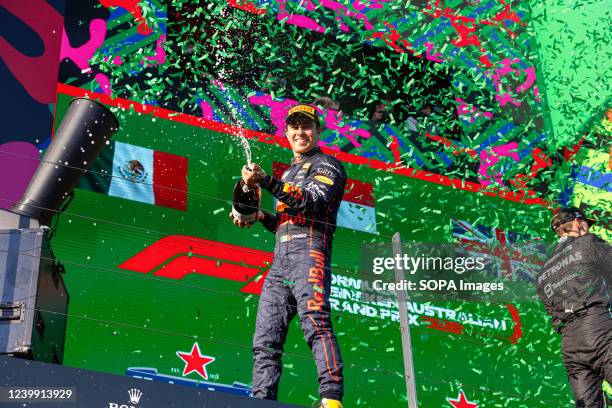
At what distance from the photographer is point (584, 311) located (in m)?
3.91

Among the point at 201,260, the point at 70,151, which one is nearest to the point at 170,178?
the point at 201,260

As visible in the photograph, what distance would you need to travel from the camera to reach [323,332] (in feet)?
11.0

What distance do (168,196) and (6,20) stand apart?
4.76 ft

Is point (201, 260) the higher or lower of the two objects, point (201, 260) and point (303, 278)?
the higher

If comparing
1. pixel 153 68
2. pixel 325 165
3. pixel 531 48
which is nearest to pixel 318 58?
pixel 153 68

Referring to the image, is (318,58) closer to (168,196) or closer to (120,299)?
(168,196)

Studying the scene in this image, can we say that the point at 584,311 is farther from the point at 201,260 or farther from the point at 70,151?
the point at 201,260

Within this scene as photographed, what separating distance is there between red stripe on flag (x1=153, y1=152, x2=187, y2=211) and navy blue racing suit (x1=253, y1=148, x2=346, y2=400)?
221cm

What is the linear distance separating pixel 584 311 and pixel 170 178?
9.46ft

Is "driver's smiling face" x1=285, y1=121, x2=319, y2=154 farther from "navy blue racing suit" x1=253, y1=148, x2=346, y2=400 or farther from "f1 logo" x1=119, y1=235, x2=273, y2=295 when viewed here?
"f1 logo" x1=119, y1=235, x2=273, y2=295

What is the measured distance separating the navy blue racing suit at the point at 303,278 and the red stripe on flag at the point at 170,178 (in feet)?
7.23

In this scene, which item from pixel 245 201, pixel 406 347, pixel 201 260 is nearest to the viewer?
Result: pixel 406 347

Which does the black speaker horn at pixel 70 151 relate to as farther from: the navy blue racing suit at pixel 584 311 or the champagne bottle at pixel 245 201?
the navy blue racing suit at pixel 584 311

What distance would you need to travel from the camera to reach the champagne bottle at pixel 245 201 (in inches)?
142
